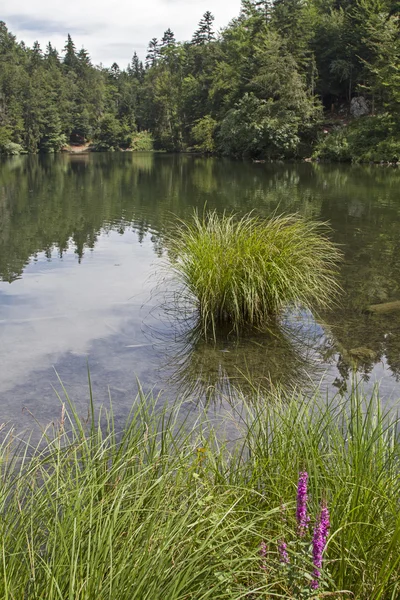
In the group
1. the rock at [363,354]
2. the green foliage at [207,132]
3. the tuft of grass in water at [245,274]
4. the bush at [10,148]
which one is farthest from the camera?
the bush at [10,148]

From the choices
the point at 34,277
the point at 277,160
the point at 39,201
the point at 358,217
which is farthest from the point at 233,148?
the point at 34,277

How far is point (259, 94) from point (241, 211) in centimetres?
2542

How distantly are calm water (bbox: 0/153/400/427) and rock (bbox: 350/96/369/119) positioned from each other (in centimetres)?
2541

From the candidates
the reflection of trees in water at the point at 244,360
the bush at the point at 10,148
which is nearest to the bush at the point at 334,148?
the reflection of trees in water at the point at 244,360

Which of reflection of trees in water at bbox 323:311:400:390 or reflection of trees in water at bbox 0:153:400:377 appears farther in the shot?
reflection of trees in water at bbox 0:153:400:377

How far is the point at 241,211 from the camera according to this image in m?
14.5

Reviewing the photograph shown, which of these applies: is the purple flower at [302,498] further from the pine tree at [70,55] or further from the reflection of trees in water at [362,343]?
the pine tree at [70,55]

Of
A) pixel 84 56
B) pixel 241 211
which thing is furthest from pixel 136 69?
pixel 241 211

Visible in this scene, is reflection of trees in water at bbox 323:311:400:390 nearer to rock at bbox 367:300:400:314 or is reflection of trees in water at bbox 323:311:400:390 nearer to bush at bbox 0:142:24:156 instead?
rock at bbox 367:300:400:314

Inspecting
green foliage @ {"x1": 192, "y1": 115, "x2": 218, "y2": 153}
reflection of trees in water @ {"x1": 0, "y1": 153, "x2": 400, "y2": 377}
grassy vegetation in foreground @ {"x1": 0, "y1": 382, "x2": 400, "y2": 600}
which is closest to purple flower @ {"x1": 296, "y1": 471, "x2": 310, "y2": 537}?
grassy vegetation in foreground @ {"x1": 0, "y1": 382, "x2": 400, "y2": 600}

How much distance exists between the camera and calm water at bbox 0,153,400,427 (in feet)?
15.5

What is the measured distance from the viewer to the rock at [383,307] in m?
6.57

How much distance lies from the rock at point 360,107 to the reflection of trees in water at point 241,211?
12.3 meters

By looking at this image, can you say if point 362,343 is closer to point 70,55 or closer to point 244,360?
point 244,360
